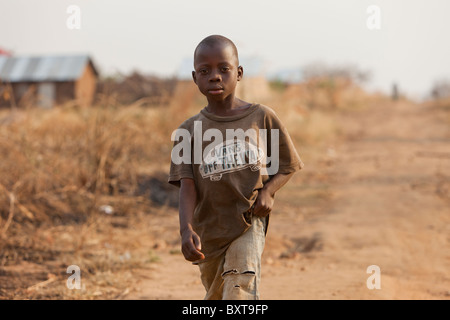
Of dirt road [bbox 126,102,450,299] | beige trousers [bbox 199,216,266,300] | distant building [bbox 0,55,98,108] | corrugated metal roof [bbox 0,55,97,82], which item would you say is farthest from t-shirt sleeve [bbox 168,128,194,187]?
corrugated metal roof [bbox 0,55,97,82]

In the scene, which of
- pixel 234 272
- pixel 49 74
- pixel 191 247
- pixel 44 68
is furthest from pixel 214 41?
pixel 44 68

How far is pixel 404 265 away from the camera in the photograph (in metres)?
4.30

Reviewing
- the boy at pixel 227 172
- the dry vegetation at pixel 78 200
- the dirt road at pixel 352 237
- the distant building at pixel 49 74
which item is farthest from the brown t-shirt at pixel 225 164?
the distant building at pixel 49 74

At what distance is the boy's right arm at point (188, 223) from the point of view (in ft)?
6.79

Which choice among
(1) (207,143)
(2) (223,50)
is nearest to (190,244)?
(1) (207,143)

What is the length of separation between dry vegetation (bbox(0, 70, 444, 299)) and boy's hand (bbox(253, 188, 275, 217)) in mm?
1714

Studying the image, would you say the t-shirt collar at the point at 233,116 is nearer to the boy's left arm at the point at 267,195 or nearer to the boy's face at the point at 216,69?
the boy's face at the point at 216,69

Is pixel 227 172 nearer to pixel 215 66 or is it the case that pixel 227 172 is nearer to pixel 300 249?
pixel 215 66

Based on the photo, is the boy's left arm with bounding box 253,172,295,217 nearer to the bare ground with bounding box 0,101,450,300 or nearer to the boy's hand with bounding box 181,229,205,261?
the boy's hand with bounding box 181,229,205,261

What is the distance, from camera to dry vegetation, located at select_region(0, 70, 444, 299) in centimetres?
407

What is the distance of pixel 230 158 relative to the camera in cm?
222
